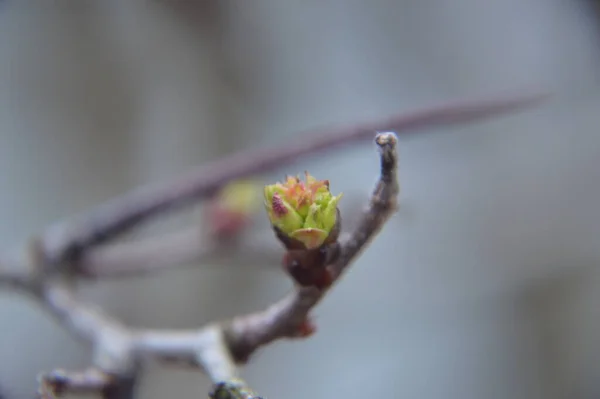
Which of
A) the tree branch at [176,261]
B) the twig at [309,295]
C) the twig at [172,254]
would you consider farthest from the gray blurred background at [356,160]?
the twig at [309,295]

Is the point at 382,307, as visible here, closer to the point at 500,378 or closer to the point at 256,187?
the point at 500,378

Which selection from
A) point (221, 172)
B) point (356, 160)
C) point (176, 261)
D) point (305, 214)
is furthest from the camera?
point (356, 160)

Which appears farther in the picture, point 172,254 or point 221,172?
point 172,254

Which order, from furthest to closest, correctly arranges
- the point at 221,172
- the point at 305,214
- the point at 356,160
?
the point at 356,160 < the point at 221,172 < the point at 305,214

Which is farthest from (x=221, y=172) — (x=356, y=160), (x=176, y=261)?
(x=356, y=160)

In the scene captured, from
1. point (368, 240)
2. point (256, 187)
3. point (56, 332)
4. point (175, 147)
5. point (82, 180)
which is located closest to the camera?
point (368, 240)

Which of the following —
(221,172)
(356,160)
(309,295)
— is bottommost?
(309,295)

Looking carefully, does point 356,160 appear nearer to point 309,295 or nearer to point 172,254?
point 172,254

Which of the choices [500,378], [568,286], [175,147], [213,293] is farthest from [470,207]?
[175,147]
